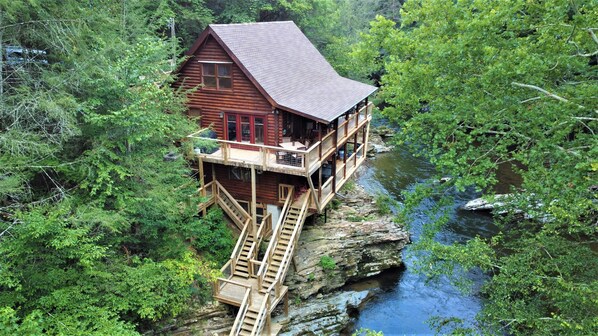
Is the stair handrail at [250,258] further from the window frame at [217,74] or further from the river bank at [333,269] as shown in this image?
the window frame at [217,74]

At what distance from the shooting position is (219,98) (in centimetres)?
1828

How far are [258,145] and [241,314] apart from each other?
659 centimetres

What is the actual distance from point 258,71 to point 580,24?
11624 millimetres

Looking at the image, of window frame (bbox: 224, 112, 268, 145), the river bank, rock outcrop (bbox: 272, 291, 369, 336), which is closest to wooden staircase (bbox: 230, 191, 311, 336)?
rock outcrop (bbox: 272, 291, 369, 336)

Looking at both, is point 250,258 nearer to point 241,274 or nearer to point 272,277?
point 241,274

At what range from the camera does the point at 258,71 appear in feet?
57.5

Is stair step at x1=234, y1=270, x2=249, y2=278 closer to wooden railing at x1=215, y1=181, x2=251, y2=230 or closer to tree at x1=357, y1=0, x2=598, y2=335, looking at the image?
wooden railing at x1=215, y1=181, x2=251, y2=230

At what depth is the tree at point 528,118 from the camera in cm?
1038

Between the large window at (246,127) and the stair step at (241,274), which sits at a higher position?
the large window at (246,127)

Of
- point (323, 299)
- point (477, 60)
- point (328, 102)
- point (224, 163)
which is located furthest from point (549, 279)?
point (224, 163)

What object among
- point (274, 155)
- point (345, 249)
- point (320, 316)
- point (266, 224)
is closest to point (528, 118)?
point (274, 155)

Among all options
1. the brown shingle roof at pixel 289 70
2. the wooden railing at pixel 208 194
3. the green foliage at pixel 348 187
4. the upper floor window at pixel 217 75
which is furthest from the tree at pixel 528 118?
the green foliage at pixel 348 187

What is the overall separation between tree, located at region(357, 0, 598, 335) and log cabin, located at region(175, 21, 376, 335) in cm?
536

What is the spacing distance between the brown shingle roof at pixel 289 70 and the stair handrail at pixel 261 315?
7.45 meters
